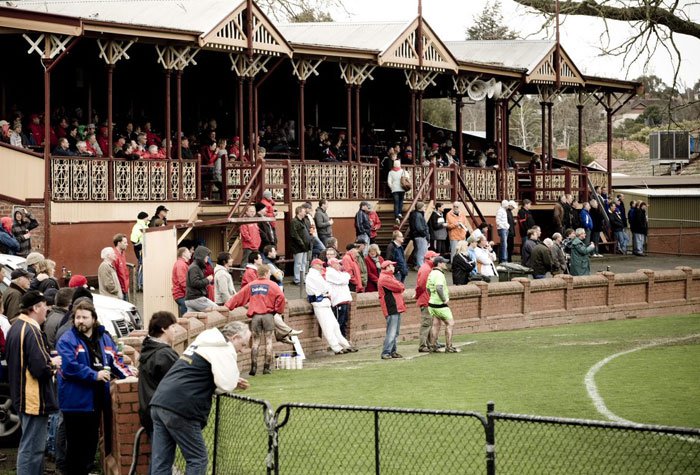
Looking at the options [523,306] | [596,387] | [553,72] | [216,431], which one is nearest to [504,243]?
[523,306]

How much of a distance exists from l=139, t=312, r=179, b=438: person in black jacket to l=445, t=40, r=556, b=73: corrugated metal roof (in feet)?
96.8

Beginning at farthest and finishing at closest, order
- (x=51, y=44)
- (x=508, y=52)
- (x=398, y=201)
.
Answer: (x=508, y=52)
(x=398, y=201)
(x=51, y=44)

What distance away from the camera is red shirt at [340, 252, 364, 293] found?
24406 millimetres

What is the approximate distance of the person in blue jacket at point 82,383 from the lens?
11508mm

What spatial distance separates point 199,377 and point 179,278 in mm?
11692

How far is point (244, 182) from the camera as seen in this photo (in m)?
30.7

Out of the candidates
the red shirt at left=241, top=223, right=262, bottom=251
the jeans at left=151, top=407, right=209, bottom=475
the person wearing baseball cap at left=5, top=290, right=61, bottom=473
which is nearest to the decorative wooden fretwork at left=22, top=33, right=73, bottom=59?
the red shirt at left=241, top=223, right=262, bottom=251

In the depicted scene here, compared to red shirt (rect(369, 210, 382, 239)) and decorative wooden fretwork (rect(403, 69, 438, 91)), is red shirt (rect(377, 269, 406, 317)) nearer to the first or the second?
red shirt (rect(369, 210, 382, 239))

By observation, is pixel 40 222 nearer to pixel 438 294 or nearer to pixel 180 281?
pixel 180 281

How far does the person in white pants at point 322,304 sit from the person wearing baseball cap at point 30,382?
34.5 feet

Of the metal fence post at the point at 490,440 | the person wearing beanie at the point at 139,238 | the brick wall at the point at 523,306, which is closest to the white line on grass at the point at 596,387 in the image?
the brick wall at the point at 523,306

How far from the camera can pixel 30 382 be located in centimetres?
1168

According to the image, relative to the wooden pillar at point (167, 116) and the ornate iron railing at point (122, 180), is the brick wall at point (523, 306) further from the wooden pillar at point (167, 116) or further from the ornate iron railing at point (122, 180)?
the wooden pillar at point (167, 116)

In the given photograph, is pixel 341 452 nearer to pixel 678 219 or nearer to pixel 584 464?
pixel 584 464
